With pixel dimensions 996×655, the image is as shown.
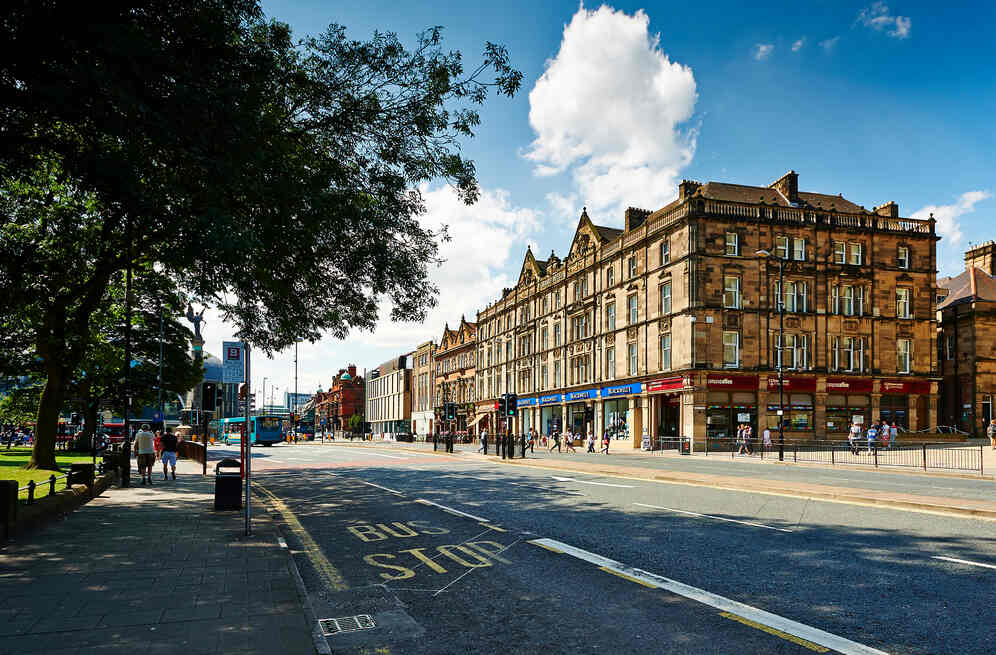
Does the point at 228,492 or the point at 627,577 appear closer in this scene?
the point at 627,577

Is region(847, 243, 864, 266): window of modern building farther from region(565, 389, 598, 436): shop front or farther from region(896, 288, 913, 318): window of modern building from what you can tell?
region(565, 389, 598, 436): shop front

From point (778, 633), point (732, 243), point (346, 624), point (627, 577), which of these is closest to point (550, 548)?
point (627, 577)

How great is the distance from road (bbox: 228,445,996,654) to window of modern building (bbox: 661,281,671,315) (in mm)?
33470

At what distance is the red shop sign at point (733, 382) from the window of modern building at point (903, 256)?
50.4 ft

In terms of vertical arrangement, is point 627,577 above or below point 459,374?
below

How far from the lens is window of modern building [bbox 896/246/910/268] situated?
48.2m

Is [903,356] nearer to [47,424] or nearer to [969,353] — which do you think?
[969,353]

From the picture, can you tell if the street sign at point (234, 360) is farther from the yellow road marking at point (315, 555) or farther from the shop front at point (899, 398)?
the shop front at point (899, 398)

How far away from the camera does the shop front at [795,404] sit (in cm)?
4409

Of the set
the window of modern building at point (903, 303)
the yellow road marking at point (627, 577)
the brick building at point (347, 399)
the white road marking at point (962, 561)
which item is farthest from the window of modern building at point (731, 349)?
the brick building at point (347, 399)

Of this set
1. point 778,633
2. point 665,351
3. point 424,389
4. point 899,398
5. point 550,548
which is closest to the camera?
point 778,633

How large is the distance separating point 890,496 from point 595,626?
1058 centimetres

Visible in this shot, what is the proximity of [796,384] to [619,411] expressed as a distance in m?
13.2

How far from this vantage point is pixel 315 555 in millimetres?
9320
